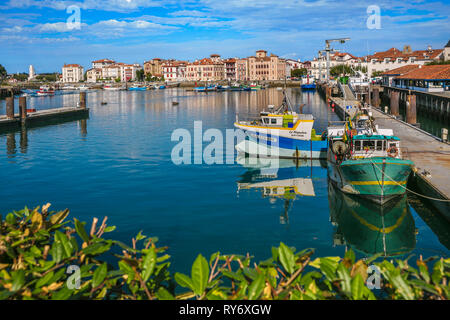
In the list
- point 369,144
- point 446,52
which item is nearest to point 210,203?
point 369,144

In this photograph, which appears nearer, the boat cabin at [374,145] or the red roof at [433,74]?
the boat cabin at [374,145]

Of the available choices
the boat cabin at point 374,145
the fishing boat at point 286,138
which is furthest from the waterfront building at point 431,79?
the boat cabin at point 374,145

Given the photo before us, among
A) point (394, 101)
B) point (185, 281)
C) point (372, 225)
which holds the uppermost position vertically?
point (394, 101)

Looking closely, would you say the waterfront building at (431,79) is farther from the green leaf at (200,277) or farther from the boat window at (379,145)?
the green leaf at (200,277)

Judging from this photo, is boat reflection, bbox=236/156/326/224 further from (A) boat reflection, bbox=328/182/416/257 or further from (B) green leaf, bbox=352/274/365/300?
(B) green leaf, bbox=352/274/365/300

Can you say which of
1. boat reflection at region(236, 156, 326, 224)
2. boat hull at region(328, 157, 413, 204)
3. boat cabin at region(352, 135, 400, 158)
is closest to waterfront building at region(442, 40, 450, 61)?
boat reflection at region(236, 156, 326, 224)

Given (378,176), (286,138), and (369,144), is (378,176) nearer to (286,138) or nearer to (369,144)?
(369,144)

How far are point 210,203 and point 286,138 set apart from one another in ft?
36.3

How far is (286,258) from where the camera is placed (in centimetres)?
444

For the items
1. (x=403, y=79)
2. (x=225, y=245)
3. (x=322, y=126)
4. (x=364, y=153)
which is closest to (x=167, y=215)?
(x=225, y=245)

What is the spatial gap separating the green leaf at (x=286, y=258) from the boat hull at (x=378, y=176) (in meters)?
14.5

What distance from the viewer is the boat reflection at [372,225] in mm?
14711

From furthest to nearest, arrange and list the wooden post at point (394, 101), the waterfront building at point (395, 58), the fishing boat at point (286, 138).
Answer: the waterfront building at point (395, 58)
the wooden post at point (394, 101)
the fishing boat at point (286, 138)

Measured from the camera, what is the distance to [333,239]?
14898 millimetres
